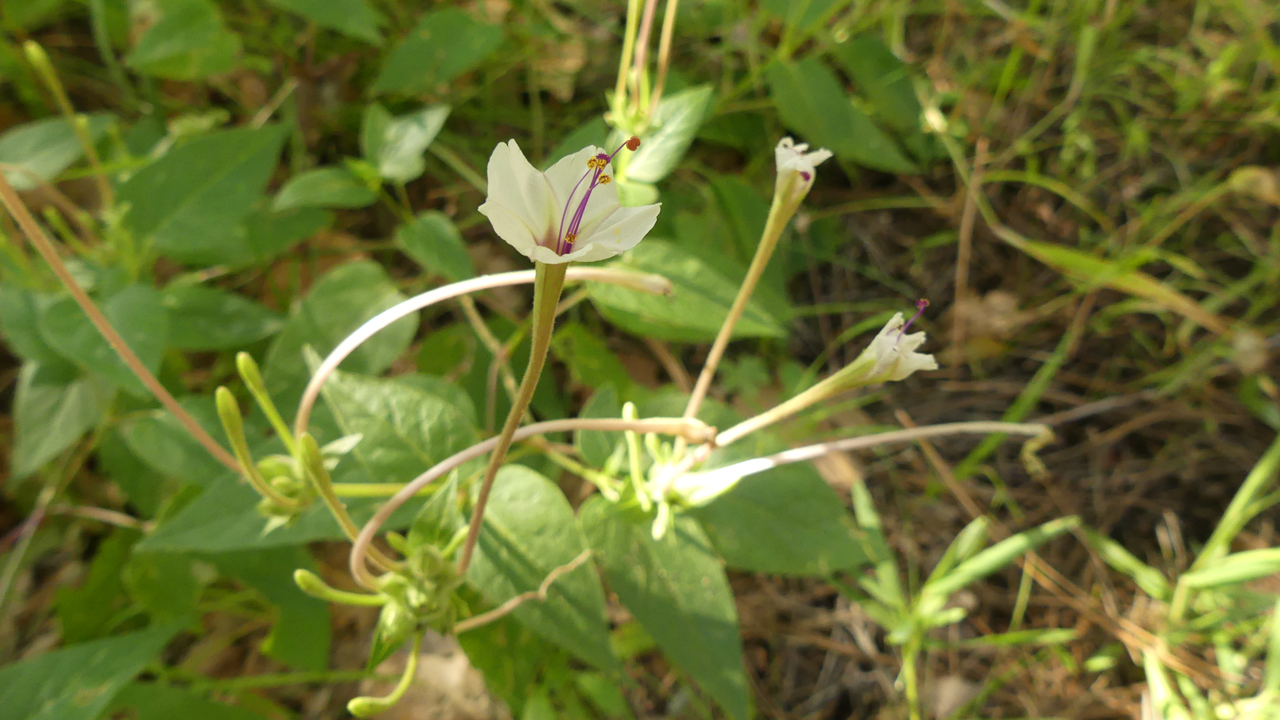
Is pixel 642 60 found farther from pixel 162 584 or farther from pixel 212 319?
pixel 162 584

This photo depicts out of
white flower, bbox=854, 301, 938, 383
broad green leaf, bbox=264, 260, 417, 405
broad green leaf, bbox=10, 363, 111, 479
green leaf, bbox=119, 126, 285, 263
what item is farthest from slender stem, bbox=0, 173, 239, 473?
white flower, bbox=854, 301, 938, 383

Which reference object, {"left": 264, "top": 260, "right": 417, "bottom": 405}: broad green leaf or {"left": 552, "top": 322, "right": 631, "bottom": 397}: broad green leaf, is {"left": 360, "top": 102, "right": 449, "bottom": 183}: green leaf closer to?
{"left": 264, "top": 260, "right": 417, "bottom": 405}: broad green leaf

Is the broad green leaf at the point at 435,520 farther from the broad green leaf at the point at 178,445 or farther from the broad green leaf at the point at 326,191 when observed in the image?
the broad green leaf at the point at 326,191

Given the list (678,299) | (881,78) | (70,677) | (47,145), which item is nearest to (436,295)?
(678,299)

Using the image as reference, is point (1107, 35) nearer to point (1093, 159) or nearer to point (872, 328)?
point (1093, 159)

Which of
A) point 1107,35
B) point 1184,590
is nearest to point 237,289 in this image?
point 1184,590

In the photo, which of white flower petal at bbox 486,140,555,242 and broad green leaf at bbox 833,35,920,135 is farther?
broad green leaf at bbox 833,35,920,135
